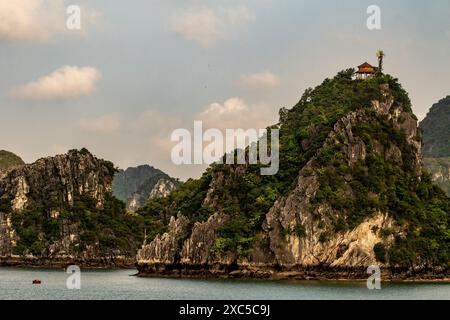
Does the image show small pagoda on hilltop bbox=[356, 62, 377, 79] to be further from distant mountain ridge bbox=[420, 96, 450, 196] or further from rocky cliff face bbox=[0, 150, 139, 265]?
distant mountain ridge bbox=[420, 96, 450, 196]

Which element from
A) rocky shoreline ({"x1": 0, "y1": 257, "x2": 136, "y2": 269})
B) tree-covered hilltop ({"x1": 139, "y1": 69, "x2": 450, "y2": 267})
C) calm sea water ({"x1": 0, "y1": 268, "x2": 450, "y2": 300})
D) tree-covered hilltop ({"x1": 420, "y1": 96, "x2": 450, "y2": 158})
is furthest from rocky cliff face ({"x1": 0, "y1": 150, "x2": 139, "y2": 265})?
tree-covered hilltop ({"x1": 420, "y1": 96, "x2": 450, "y2": 158})

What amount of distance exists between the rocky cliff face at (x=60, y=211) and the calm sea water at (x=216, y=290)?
4250cm

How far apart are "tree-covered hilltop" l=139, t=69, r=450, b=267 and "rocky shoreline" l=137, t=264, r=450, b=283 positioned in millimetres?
912

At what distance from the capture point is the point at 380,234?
68562 mm

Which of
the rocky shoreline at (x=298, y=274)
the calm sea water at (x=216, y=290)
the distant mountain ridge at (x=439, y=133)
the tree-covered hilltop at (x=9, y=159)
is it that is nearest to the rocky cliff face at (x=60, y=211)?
the rocky shoreline at (x=298, y=274)

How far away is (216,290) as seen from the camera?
55.1 metres

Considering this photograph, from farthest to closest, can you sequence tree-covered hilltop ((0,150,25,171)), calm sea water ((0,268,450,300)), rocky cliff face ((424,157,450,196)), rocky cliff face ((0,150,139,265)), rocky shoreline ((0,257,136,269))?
1. rocky cliff face ((424,157,450,196))
2. tree-covered hilltop ((0,150,25,171))
3. rocky cliff face ((0,150,139,265))
4. rocky shoreline ((0,257,136,269))
5. calm sea water ((0,268,450,300))

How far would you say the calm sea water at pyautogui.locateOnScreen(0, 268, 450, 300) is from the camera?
5116cm

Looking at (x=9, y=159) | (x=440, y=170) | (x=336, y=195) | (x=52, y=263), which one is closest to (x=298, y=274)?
(x=336, y=195)

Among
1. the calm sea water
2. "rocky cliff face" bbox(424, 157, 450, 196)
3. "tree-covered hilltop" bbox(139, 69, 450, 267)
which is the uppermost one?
"rocky cliff face" bbox(424, 157, 450, 196)

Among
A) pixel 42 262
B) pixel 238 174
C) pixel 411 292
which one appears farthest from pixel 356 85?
pixel 42 262

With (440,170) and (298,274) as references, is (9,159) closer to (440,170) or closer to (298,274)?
(440,170)

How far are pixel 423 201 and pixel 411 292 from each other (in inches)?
788

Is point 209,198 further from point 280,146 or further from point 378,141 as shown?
point 378,141
